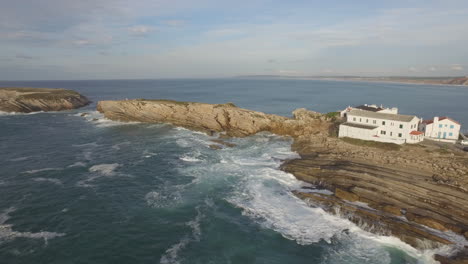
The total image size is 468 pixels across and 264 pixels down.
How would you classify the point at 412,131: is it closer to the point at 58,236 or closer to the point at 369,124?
the point at 369,124

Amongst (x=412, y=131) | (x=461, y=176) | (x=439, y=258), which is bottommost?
(x=439, y=258)

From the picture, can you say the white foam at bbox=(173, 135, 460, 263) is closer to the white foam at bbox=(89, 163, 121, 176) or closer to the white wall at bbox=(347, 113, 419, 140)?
the white foam at bbox=(89, 163, 121, 176)

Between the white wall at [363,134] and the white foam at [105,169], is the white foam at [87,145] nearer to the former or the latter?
the white foam at [105,169]

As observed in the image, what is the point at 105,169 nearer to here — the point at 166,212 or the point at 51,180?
the point at 51,180

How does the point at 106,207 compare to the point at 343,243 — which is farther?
the point at 106,207

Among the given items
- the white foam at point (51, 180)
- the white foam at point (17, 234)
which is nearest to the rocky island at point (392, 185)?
the white foam at point (17, 234)

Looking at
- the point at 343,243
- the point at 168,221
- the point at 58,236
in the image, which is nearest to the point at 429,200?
the point at 343,243

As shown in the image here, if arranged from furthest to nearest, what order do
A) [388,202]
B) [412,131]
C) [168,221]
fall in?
[412,131] < [388,202] < [168,221]
